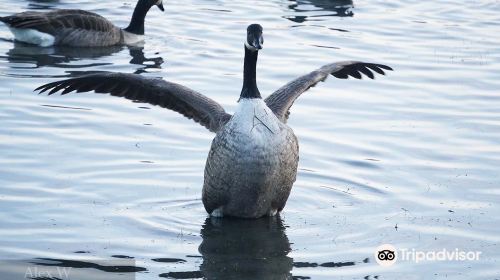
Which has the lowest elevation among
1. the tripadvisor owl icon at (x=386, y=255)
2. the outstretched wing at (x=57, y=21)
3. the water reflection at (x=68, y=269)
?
the water reflection at (x=68, y=269)

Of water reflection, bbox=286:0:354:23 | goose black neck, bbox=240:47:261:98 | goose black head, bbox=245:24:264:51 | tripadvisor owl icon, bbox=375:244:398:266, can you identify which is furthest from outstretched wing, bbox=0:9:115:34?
tripadvisor owl icon, bbox=375:244:398:266

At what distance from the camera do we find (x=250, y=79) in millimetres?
10570

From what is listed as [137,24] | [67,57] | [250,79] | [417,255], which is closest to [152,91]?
[250,79]

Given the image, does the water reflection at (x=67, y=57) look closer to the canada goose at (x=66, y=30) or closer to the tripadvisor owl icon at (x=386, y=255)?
the canada goose at (x=66, y=30)

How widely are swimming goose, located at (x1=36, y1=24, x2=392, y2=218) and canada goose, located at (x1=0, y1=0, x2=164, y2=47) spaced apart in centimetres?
743

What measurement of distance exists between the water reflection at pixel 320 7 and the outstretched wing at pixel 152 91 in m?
10.5

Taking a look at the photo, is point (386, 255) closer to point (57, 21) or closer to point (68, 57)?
point (68, 57)

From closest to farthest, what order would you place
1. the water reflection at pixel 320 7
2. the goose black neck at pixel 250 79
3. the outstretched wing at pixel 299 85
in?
the goose black neck at pixel 250 79, the outstretched wing at pixel 299 85, the water reflection at pixel 320 7

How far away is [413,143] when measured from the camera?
526 inches

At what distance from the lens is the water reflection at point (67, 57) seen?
17.2 meters

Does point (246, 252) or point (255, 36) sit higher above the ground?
point (255, 36)

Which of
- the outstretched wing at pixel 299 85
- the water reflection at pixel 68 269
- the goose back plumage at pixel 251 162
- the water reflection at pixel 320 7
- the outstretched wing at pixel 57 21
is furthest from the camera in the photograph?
the water reflection at pixel 320 7

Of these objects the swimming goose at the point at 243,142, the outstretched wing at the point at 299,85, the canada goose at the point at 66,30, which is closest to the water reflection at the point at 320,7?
the canada goose at the point at 66,30

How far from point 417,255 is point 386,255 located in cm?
29
